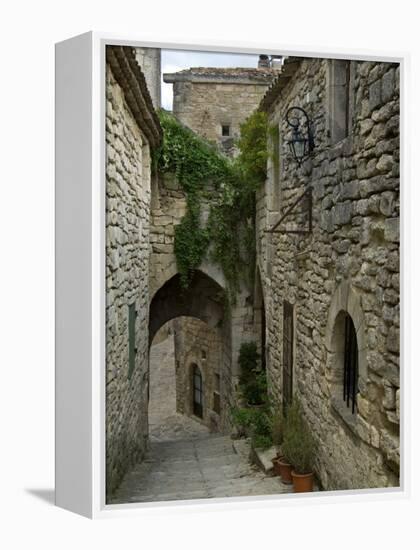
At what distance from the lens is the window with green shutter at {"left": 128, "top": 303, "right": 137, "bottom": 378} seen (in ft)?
19.1

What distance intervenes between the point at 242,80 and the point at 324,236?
622 cm

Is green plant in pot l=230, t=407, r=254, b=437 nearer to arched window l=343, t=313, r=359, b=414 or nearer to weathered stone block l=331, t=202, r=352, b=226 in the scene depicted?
arched window l=343, t=313, r=359, b=414

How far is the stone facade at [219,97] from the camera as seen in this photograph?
34.1 feet

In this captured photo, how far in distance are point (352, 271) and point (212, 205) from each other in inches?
164

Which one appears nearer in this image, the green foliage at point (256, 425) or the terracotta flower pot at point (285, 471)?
the terracotta flower pot at point (285, 471)

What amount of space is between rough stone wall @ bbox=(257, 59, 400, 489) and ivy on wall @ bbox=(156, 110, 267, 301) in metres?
2.18

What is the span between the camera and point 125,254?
5.76 meters

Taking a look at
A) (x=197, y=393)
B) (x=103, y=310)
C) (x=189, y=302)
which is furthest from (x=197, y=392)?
(x=103, y=310)

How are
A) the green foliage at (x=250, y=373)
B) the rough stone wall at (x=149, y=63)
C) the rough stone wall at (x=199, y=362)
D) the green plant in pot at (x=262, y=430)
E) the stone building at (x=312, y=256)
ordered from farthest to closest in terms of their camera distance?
1. the rough stone wall at (x=199, y=362)
2. the green foliage at (x=250, y=373)
3. the green plant in pot at (x=262, y=430)
4. the rough stone wall at (x=149, y=63)
5. the stone building at (x=312, y=256)

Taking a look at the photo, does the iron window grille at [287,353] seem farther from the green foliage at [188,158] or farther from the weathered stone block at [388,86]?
the weathered stone block at [388,86]

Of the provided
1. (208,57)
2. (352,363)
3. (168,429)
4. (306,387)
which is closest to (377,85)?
(208,57)

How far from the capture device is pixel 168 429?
12.1 metres

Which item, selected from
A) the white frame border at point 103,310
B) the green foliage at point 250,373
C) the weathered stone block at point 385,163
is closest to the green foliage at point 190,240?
the green foliage at point 250,373

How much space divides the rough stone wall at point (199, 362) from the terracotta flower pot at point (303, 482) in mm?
5269
